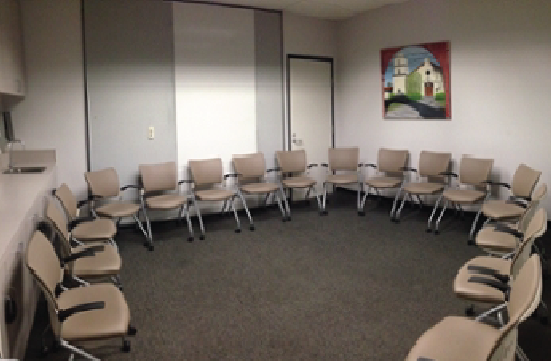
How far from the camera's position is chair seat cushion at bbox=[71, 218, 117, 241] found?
3.80 meters

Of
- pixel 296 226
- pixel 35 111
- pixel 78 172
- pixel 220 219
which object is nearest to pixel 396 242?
pixel 296 226

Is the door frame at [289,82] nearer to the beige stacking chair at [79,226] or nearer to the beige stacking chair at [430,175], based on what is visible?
the beige stacking chair at [430,175]

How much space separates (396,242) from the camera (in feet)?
16.3

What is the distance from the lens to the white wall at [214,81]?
588 cm

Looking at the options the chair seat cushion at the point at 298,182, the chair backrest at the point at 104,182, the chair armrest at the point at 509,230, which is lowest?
the chair armrest at the point at 509,230

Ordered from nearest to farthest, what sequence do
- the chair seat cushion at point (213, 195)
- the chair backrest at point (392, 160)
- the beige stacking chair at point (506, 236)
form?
the beige stacking chair at point (506, 236) → the chair seat cushion at point (213, 195) → the chair backrest at point (392, 160)

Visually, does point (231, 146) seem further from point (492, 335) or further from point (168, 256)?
point (492, 335)

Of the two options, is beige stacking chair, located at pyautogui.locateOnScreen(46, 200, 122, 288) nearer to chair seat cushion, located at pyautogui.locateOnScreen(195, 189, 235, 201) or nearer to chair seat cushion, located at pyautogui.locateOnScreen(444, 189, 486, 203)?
chair seat cushion, located at pyautogui.locateOnScreen(195, 189, 235, 201)

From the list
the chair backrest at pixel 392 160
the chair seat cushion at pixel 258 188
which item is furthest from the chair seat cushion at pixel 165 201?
the chair backrest at pixel 392 160

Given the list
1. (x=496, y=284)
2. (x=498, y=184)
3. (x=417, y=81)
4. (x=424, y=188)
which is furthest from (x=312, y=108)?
(x=496, y=284)

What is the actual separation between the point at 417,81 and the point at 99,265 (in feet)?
15.6

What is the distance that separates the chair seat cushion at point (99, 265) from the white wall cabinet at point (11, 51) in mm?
1662

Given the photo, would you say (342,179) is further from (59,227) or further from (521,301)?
(521,301)

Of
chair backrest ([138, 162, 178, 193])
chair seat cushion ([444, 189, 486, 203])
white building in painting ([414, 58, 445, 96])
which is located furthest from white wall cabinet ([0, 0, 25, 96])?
white building in painting ([414, 58, 445, 96])
